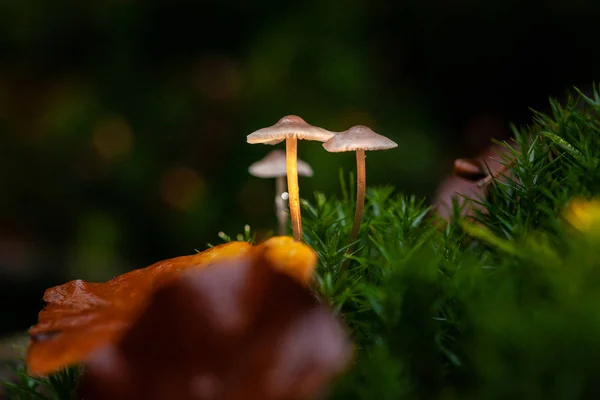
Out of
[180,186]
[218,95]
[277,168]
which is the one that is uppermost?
[218,95]

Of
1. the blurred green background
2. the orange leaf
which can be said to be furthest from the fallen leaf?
the blurred green background

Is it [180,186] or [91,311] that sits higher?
[91,311]

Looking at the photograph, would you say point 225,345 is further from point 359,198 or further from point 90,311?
point 359,198

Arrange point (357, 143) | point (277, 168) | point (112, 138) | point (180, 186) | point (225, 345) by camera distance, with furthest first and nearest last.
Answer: point (180, 186), point (112, 138), point (277, 168), point (357, 143), point (225, 345)

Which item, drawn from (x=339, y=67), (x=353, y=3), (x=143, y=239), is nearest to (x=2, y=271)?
(x=143, y=239)

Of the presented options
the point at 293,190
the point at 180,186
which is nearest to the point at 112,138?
the point at 180,186

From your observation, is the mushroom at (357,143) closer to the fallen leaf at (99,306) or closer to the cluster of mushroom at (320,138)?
the cluster of mushroom at (320,138)

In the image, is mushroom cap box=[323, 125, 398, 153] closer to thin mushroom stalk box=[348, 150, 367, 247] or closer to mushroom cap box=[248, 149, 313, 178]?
thin mushroom stalk box=[348, 150, 367, 247]
